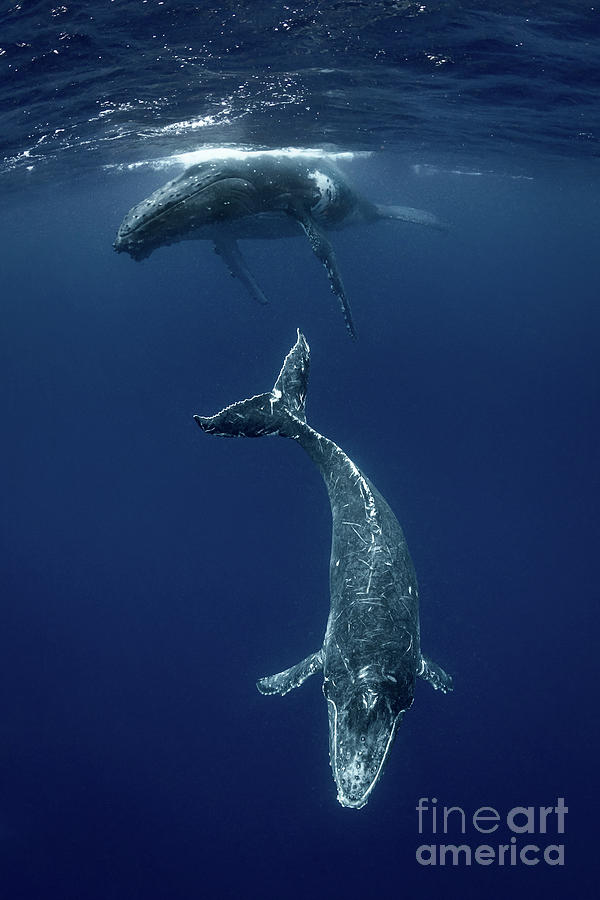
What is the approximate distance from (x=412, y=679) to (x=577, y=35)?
56.2ft

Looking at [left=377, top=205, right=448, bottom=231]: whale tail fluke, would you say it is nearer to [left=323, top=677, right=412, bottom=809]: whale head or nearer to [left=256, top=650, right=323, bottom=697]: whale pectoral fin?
[left=256, top=650, right=323, bottom=697]: whale pectoral fin

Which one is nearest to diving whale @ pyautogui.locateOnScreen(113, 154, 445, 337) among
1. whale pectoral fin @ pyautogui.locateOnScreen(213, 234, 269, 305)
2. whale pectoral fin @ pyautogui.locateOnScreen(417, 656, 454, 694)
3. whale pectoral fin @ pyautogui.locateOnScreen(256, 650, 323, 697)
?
whale pectoral fin @ pyautogui.locateOnScreen(213, 234, 269, 305)

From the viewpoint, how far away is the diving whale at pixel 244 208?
10.2 m

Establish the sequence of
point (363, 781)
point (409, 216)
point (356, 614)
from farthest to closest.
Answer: point (409, 216) → point (356, 614) → point (363, 781)

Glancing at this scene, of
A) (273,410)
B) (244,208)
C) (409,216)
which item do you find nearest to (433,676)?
(273,410)

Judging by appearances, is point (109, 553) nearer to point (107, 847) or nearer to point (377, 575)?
point (107, 847)

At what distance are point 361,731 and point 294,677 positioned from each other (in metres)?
2.64

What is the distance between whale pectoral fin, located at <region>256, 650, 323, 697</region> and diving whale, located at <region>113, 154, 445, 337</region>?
7.65 m

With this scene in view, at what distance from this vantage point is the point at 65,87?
18.1m

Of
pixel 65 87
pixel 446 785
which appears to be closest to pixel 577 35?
pixel 65 87

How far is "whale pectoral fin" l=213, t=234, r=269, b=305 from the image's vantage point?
1647 cm

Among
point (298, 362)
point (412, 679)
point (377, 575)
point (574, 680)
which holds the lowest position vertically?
point (574, 680)

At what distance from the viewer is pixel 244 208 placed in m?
12.1

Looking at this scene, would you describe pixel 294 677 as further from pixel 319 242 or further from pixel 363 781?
pixel 319 242
